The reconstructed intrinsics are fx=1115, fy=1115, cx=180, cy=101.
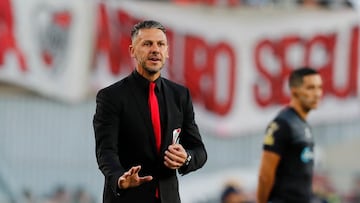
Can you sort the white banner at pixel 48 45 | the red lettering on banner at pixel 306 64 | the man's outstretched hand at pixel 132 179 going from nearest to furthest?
the man's outstretched hand at pixel 132 179
the white banner at pixel 48 45
the red lettering on banner at pixel 306 64

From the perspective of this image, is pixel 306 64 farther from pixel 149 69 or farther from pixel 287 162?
pixel 149 69

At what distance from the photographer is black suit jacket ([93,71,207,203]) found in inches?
205

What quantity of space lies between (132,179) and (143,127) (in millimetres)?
326

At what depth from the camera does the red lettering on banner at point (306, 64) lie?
1747 cm

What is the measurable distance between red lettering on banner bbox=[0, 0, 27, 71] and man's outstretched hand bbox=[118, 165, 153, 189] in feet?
36.8

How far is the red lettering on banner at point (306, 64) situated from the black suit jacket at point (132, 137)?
12135mm

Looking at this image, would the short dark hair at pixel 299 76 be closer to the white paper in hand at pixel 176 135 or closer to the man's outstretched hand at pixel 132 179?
the white paper in hand at pixel 176 135

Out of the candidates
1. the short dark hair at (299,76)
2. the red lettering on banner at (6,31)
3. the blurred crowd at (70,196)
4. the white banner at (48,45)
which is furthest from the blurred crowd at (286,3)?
the short dark hair at (299,76)

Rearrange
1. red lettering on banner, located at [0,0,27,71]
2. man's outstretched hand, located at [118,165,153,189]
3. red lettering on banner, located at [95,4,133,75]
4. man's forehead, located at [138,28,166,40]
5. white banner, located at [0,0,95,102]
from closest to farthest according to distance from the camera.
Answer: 1. man's outstretched hand, located at [118,165,153,189]
2. man's forehead, located at [138,28,166,40]
3. red lettering on banner, located at [0,0,27,71]
4. white banner, located at [0,0,95,102]
5. red lettering on banner, located at [95,4,133,75]

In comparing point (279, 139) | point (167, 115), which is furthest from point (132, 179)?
point (279, 139)

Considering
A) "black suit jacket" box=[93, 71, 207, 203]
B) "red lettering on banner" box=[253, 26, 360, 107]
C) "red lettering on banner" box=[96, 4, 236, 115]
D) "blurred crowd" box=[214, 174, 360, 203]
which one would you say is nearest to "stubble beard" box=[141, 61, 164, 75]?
"black suit jacket" box=[93, 71, 207, 203]

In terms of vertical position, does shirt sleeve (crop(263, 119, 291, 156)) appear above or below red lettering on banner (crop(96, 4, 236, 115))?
below

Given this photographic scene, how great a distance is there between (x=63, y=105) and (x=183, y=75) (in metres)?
1.88

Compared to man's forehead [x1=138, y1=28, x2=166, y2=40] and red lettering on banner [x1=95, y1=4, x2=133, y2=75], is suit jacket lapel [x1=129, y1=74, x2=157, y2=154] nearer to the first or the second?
man's forehead [x1=138, y1=28, x2=166, y2=40]
